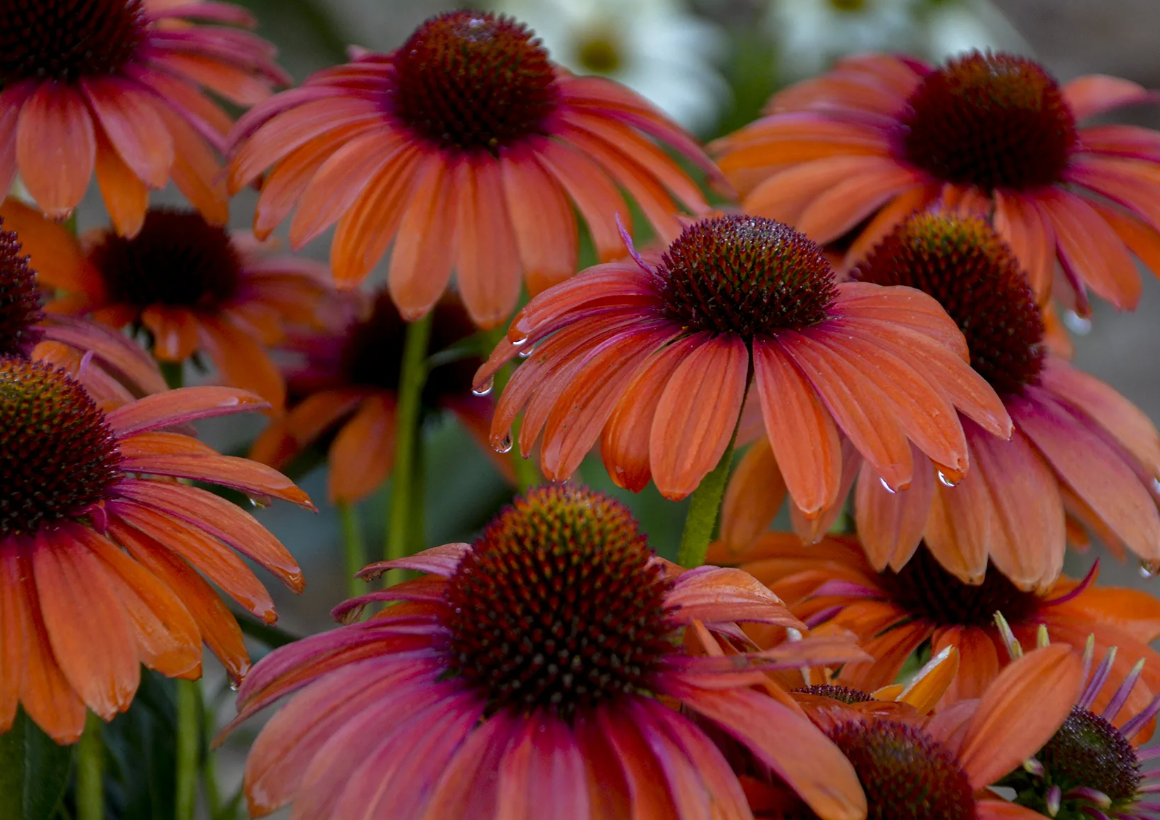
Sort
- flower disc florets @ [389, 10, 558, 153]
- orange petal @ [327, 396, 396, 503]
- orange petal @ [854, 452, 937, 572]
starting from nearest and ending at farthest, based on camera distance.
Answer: orange petal @ [854, 452, 937, 572]
flower disc florets @ [389, 10, 558, 153]
orange petal @ [327, 396, 396, 503]

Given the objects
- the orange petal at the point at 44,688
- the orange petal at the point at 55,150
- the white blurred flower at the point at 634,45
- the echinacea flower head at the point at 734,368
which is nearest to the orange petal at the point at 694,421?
the echinacea flower head at the point at 734,368

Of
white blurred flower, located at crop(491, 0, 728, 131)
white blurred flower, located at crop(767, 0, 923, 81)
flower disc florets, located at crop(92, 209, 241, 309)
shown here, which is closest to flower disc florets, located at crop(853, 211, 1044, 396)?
flower disc florets, located at crop(92, 209, 241, 309)

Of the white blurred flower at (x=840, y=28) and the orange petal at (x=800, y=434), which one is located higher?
the orange petal at (x=800, y=434)

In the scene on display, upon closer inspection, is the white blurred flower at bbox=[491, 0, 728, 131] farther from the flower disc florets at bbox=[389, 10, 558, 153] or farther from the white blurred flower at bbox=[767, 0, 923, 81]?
the flower disc florets at bbox=[389, 10, 558, 153]

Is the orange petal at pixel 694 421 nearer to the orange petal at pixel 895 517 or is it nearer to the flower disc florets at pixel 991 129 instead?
the orange petal at pixel 895 517

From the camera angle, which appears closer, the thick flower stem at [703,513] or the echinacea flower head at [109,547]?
the echinacea flower head at [109,547]

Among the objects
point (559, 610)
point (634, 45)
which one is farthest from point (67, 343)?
point (634, 45)
